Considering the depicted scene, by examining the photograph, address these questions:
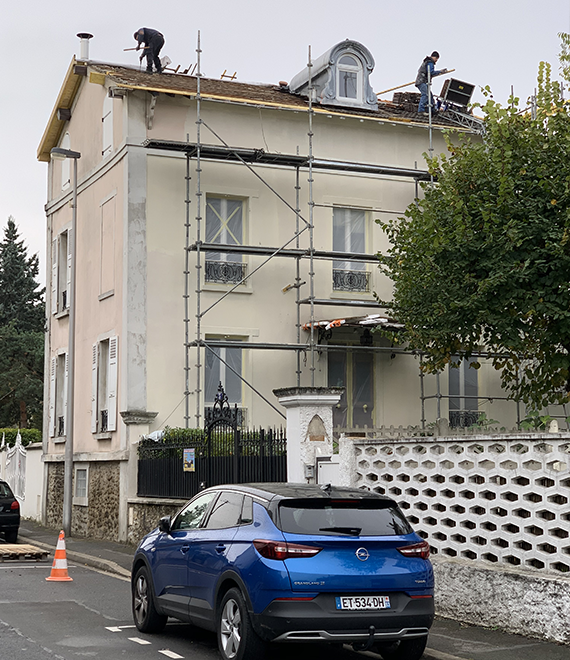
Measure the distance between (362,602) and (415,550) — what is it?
2.32ft

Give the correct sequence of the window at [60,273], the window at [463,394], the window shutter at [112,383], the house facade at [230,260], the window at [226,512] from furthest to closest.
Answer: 1. the window at [60,273]
2. the window at [463,394]
3. the window shutter at [112,383]
4. the house facade at [230,260]
5. the window at [226,512]

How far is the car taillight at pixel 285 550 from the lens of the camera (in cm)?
750

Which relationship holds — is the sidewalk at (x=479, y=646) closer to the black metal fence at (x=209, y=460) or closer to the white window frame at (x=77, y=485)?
the black metal fence at (x=209, y=460)

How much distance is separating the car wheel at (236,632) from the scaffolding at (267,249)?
12.7 metres

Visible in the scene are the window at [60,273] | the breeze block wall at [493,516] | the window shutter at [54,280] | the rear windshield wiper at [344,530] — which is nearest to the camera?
the rear windshield wiper at [344,530]

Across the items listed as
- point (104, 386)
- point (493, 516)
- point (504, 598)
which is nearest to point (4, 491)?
point (104, 386)

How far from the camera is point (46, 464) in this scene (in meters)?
26.2

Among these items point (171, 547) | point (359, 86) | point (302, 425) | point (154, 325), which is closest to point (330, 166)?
point (359, 86)

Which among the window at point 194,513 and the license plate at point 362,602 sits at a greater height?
the window at point 194,513

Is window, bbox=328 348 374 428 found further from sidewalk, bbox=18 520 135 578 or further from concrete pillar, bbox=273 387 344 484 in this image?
concrete pillar, bbox=273 387 344 484

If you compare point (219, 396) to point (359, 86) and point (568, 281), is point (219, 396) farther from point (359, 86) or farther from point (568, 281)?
point (359, 86)

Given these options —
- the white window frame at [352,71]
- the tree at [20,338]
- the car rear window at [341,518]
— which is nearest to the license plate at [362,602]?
the car rear window at [341,518]

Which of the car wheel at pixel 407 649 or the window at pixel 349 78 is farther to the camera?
the window at pixel 349 78

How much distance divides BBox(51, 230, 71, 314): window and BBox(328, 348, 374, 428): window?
775 centimetres
